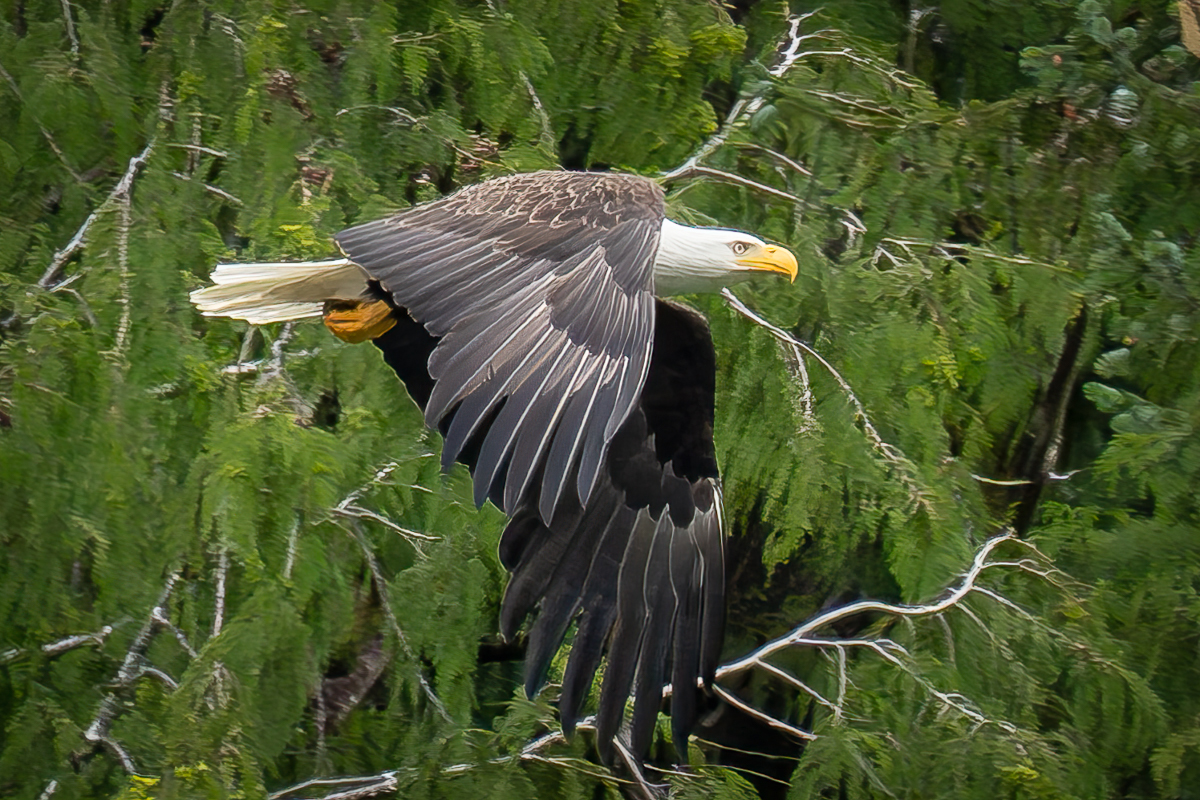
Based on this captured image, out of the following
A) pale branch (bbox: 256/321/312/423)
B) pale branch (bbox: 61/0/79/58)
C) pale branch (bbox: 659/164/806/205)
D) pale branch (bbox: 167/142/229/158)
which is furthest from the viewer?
pale branch (bbox: 659/164/806/205)

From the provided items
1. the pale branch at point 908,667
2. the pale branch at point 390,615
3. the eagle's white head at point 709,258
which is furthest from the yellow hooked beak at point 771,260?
the pale branch at point 390,615

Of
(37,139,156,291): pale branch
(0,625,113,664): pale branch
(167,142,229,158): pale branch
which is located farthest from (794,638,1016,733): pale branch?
(37,139,156,291): pale branch

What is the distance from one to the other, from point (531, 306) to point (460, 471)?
1221mm

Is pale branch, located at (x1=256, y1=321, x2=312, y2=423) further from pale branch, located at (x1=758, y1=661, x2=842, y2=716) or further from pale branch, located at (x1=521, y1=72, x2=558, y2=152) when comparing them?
pale branch, located at (x1=758, y1=661, x2=842, y2=716)

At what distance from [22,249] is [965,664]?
278 cm

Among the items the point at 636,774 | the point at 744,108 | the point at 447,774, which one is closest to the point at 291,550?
the point at 447,774

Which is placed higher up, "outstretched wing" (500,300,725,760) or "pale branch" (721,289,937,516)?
"pale branch" (721,289,937,516)

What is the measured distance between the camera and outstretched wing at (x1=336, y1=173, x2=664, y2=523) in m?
2.56

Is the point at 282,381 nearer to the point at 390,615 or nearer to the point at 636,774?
the point at 390,615

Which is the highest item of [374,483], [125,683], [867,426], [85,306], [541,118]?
[541,118]

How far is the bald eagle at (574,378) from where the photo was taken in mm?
2635

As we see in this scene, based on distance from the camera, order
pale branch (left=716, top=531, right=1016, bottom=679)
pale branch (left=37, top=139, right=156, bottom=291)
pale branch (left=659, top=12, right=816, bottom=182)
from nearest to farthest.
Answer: pale branch (left=37, top=139, right=156, bottom=291) → pale branch (left=716, top=531, right=1016, bottom=679) → pale branch (left=659, top=12, right=816, bottom=182)

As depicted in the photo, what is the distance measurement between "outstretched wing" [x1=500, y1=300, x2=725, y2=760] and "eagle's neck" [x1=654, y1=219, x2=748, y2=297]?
0.20 meters

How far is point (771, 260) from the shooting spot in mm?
3627
